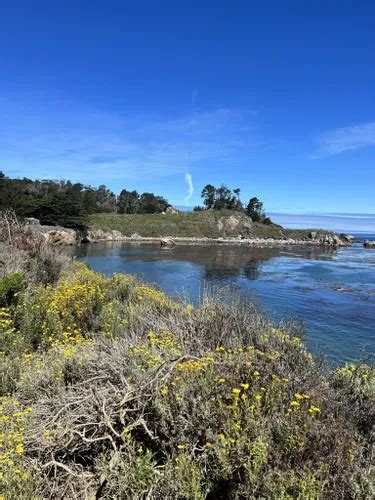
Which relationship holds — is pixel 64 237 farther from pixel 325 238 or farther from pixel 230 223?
pixel 325 238

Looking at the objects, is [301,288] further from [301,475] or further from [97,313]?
[301,475]

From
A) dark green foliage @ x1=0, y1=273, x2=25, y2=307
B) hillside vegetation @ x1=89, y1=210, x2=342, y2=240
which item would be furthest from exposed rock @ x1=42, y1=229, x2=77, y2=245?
dark green foliage @ x1=0, y1=273, x2=25, y2=307

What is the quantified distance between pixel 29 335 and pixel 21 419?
364 cm

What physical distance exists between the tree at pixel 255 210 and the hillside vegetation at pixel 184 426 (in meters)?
150

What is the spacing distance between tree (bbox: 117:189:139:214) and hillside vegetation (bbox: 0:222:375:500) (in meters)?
138

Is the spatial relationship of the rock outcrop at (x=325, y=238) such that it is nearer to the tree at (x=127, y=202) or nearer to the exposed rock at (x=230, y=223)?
the exposed rock at (x=230, y=223)

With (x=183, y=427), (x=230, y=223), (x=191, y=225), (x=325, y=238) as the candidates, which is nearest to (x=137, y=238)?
(x=191, y=225)

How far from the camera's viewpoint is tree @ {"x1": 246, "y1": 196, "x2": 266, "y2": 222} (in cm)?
15362

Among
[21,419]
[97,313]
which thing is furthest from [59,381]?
[97,313]

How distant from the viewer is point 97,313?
350 inches

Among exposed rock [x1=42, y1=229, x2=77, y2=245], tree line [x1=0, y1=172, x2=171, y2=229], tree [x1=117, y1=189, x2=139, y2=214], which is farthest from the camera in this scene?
tree [x1=117, y1=189, x2=139, y2=214]

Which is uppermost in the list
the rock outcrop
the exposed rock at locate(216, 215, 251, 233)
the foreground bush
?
the exposed rock at locate(216, 215, 251, 233)

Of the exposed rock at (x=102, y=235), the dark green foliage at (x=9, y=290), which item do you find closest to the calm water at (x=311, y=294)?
the dark green foliage at (x=9, y=290)

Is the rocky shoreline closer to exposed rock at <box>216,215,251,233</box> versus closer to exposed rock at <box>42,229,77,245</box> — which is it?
exposed rock at <box>42,229,77,245</box>
